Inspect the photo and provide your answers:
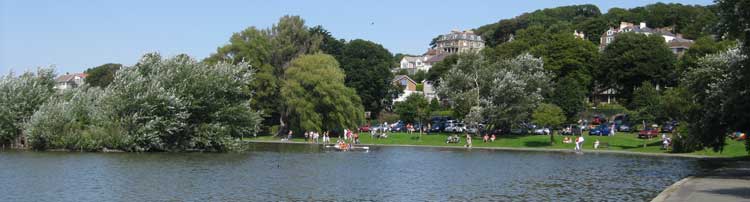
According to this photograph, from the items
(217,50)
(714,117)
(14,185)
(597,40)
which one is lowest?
(14,185)

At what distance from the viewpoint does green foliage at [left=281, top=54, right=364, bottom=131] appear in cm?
8931

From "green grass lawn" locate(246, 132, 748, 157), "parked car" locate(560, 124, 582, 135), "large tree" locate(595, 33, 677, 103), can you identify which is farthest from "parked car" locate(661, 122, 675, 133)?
"large tree" locate(595, 33, 677, 103)

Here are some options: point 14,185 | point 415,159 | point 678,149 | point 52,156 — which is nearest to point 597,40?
point 678,149

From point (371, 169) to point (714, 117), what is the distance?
23026mm

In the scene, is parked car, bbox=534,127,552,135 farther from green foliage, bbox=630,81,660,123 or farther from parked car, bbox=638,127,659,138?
parked car, bbox=638,127,659,138

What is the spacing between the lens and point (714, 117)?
53531 millimetres

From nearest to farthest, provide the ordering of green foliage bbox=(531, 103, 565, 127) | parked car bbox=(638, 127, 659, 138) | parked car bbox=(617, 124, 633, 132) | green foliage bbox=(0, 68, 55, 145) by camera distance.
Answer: green foliage bbox=(0, 68, 55, 145) → green foliage bbox=(531, 103, 565, 127) → parked car bbox=(638, 127, 659, 138) → parked car bbox=(617, 124, 633, 132)

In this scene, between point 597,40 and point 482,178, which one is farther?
point 597,40

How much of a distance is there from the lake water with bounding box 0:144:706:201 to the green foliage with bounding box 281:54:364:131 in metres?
26.7

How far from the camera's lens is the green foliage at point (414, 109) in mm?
105319

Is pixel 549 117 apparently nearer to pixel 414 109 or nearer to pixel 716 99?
pixel 716 99

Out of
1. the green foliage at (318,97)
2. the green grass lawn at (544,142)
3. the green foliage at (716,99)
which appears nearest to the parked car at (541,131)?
the green grass lawn at (544,142)

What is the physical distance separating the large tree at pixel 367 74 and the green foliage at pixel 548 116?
45096mm

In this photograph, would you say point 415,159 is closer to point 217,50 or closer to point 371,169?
point 371,169
